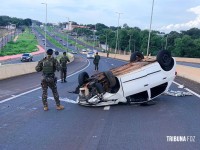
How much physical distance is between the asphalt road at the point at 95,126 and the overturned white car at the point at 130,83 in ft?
0.99

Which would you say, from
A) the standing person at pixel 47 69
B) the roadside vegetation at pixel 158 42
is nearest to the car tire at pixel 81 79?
the standing person at pixel 47 69

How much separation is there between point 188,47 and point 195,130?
108507 millimetres

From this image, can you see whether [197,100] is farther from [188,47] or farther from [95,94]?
[188,47]

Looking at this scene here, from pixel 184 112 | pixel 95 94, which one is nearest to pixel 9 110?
pixel 95 94

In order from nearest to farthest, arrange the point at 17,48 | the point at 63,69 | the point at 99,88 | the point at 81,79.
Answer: the point at 99,88, the point at 81,79, the point at 63,69, the point at 17,48

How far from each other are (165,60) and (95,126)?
16.4 feet

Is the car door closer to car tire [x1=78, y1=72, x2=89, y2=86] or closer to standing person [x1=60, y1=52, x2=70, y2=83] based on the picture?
car tire [x1=78, y1=72, x2=89, y2=86]

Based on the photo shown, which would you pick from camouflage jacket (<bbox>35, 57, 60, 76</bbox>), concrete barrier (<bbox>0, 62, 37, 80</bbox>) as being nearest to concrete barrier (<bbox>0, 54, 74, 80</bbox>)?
concrete barrier (<bbox>0, 62, 37, 80</bbox>)

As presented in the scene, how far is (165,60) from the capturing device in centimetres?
1280

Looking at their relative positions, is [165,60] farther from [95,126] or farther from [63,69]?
A: [63,69]

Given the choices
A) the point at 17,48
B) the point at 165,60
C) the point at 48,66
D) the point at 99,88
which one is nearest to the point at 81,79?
the point at 99,88

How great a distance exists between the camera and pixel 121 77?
38.7 ft

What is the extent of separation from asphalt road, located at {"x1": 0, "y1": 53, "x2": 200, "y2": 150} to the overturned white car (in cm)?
30

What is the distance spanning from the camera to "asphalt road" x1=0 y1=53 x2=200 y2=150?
273 inches
